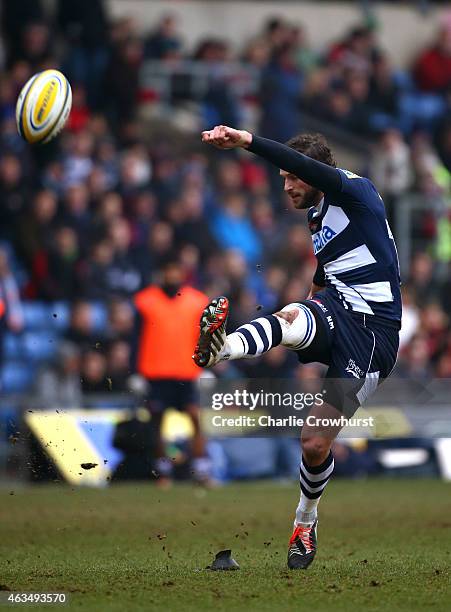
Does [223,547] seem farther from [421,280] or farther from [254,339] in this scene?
[421,280]

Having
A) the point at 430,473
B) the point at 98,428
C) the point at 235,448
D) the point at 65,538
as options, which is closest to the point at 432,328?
the point at 430,473

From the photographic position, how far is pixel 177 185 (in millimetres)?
17375

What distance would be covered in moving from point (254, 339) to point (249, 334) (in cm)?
5

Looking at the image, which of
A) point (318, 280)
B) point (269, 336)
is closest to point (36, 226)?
point (318, 280)

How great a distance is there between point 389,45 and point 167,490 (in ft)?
39.7

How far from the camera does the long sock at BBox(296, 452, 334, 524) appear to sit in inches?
316

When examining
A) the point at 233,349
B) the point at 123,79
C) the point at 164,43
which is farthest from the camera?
the point at 164,43

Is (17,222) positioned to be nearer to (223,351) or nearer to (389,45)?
(223,351)

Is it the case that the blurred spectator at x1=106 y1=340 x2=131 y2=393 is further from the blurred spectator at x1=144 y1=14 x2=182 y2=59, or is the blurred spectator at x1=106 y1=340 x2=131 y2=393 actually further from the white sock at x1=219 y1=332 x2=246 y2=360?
the white sock at x1=219 y1=332 x2=246 y2=360

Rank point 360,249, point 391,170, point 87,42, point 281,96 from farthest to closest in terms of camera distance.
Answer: point 391,170 → point 281,96 → point 87,42 → point 360,249

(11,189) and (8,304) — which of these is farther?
(11,189)

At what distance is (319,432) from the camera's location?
25.7ft

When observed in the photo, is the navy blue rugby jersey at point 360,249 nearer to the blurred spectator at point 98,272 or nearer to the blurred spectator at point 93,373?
the blurred spectator at point 93,373

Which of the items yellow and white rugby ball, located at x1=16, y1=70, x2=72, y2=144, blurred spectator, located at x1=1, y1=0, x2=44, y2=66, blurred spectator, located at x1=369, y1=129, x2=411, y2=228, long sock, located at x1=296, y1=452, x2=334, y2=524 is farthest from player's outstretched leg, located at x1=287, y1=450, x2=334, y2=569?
blurred spectator, located at x1=369, y1=129, x2=411, y2=228
